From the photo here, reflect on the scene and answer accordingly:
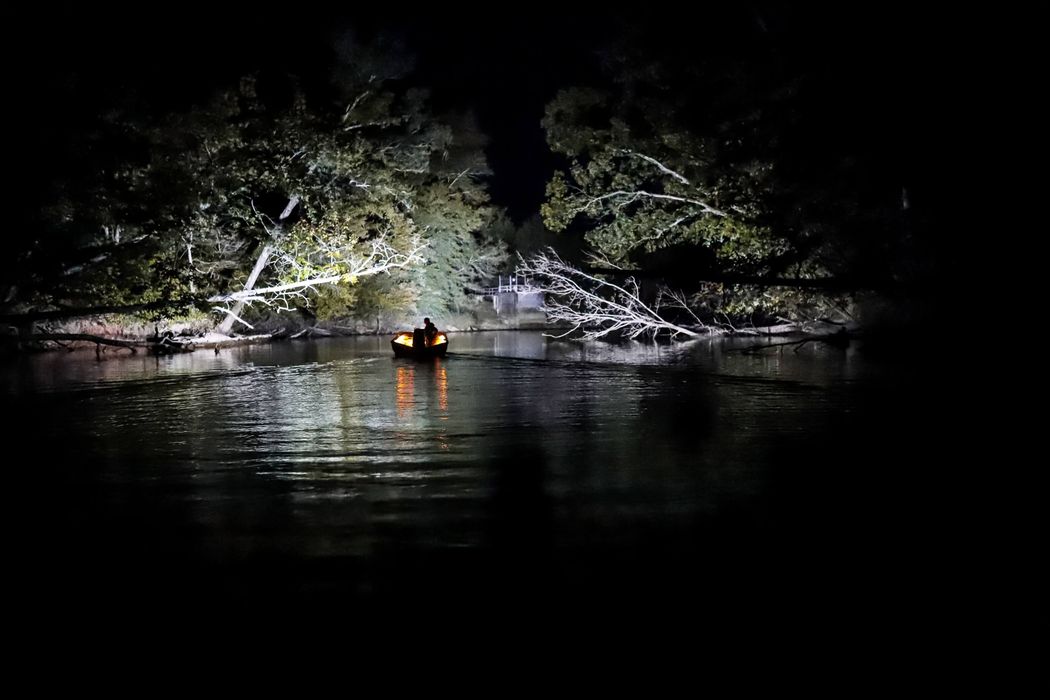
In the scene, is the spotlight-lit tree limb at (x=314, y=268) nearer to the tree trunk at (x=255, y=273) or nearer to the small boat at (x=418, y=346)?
the tree trunk at (x=255, y=273)

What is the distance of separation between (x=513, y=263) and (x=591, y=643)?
2798 inches

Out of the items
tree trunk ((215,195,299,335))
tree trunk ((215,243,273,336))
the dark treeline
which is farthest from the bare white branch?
tree trunk ((215,243,273,336))

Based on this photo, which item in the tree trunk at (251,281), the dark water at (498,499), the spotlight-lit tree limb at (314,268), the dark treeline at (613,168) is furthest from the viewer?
the tree trunk at (251,281)

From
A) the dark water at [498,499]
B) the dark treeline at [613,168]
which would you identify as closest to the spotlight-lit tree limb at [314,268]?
the dark treeline at [613,168]

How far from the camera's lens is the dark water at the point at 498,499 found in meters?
5.62

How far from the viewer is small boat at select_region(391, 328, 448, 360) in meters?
25.8

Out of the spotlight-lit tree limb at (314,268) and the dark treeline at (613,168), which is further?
the spotlight-lit tree limb at (314,268)

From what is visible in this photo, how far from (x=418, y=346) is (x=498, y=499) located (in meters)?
18.2

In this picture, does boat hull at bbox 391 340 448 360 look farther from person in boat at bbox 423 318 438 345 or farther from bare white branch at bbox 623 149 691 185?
bare white branch at bbox 623 149 691 185

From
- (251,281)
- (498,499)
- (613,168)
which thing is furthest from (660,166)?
(498,499)

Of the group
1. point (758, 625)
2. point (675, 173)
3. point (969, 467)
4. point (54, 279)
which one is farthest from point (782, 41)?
point (758, 625)

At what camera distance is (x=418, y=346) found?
25859 millimetres

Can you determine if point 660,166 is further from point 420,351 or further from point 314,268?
point 314,268

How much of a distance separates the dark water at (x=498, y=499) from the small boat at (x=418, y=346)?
9077mm
